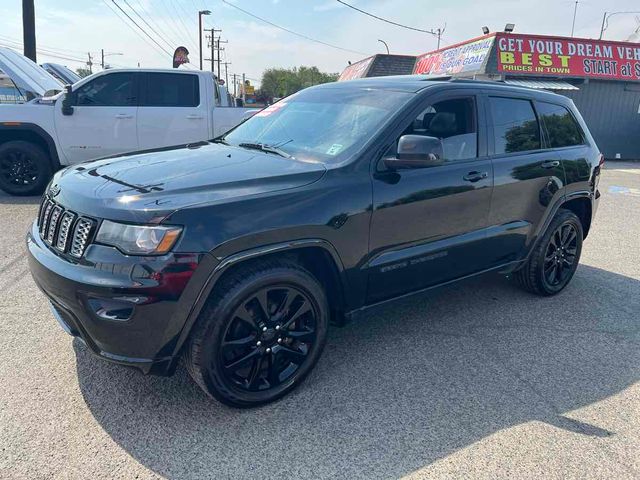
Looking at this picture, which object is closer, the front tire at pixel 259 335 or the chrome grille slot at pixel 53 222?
the front tire at pixel 259 335

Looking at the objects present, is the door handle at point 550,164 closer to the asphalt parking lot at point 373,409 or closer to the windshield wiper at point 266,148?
the asphalt parking lot at point 373,409

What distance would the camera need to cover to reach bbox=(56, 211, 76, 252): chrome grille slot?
2525mm

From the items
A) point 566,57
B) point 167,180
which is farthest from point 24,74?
point 566,57

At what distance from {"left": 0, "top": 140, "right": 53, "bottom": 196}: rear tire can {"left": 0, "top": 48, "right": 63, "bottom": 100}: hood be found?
1.33 m

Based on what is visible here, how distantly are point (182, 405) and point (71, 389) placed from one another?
68cm

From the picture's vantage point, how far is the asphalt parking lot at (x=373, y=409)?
2.37 m

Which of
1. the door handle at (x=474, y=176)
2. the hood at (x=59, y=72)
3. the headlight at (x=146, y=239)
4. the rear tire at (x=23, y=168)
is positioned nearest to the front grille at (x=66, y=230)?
the headlight at (x=146, y=239)

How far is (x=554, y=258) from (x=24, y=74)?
29.1 ft

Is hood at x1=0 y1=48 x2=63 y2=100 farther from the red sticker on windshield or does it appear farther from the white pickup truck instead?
the red sticker on windshield

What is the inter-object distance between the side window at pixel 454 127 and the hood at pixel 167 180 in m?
1.05

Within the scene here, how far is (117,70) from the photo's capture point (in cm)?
750

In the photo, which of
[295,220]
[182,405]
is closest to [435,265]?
[295,220]

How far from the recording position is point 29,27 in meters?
14.0

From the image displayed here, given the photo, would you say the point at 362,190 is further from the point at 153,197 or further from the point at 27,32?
the point at 27,32
